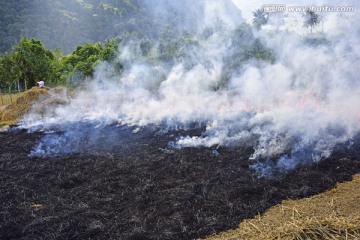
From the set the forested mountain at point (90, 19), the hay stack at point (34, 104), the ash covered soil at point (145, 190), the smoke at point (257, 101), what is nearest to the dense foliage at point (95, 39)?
the forested mountain at point (90, 19)

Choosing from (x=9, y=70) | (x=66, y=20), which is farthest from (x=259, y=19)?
(x=66, y=20)

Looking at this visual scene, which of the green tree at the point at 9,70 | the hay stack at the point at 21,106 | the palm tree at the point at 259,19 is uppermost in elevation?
the palm tree at the point at 259,19

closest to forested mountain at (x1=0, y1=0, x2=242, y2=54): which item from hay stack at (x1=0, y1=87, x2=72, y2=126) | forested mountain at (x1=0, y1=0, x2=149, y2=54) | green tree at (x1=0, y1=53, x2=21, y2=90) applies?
forested mountain at (x1=0, y1=0, x2=149, y2=54)

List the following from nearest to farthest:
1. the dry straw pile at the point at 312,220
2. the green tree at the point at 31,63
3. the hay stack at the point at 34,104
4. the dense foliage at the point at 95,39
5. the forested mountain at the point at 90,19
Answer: the dry straw pile at the point at 312,220 < the dense foliage at the point at 95,39 < the hay stack at the point at 34,104 < the green tree at the point at 31,63 < the forested mountain at the point at 90,19

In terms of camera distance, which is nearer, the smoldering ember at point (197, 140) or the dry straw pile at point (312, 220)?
the dry straw pile at point (312, 220)

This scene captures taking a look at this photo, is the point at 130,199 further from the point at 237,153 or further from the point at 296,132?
the point at 296,132

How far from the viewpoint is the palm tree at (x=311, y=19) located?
12134mm

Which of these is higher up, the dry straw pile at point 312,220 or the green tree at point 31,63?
the green tree at point 31,63

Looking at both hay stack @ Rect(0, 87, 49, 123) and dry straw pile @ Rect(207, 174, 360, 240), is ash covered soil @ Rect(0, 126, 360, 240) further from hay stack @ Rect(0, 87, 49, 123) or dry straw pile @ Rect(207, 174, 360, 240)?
hay stack @ Rect(0, 87, 49, 123)

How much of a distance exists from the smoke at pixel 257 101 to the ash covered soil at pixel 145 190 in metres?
0.65

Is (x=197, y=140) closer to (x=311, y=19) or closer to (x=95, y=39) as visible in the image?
(x=311, y=19)

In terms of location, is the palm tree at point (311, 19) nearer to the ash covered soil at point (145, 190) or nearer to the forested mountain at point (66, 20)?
the ash covered soil at point (145, 190)

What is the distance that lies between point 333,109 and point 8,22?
52.6 m

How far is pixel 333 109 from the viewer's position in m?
10.2
